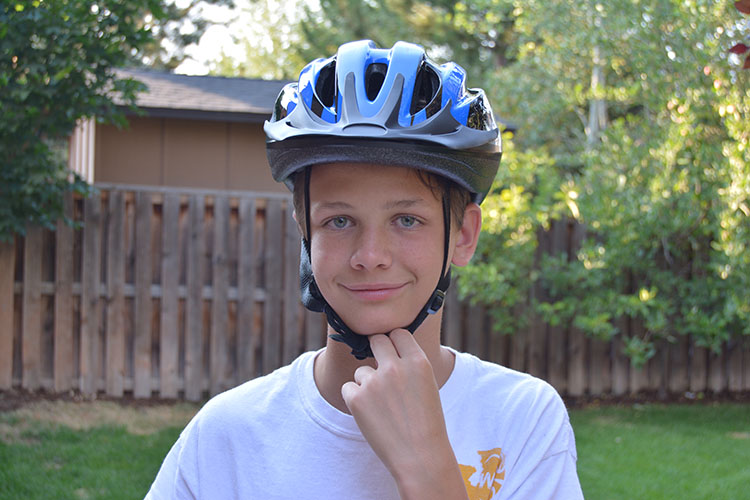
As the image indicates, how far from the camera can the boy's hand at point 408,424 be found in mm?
1455

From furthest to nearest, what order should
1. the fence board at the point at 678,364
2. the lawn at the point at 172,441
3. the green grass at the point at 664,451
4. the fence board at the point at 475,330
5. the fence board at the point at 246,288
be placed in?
the fence board at the point at 678,364, the fence board at the point at 475,330, the fence board at the point at 246,288, the green grass at the point at 664,451, the lawn at the point at 172,441

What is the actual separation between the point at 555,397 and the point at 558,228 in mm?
6831

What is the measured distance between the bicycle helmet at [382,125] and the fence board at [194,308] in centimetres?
649

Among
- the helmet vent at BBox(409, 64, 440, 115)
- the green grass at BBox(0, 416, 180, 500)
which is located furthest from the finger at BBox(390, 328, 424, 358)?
the green grass at BBox(0, 416, 180, 500)

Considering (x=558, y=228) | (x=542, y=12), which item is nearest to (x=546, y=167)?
(x=558, y=228)

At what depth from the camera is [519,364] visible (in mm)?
8648

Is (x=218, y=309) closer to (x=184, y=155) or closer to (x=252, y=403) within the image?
(x=184, y=155)

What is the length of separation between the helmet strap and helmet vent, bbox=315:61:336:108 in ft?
0.80

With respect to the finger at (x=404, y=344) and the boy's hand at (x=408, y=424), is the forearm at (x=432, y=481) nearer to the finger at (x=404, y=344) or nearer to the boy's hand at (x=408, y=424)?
the boy's hand at (x=408, y=424)

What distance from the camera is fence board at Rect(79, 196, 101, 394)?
808cm

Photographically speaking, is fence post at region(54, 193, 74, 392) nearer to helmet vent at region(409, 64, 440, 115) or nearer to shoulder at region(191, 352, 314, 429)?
shoulder at region(191, 352, 314, 429)

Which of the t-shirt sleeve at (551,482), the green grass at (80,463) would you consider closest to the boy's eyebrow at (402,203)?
the t-shirt sleeve at (551,482)

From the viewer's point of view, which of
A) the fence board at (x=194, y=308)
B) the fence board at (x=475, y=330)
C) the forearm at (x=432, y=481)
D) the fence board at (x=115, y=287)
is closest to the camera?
the forearm at (x=432, y=481)

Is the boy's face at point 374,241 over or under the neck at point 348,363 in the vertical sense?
over
